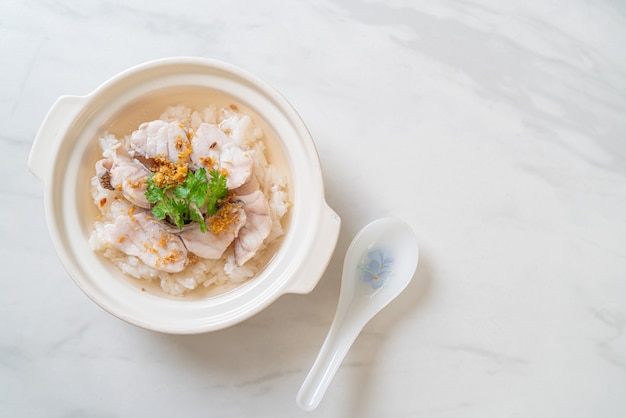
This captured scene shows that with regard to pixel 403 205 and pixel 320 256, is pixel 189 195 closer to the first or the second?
pixel 320 256

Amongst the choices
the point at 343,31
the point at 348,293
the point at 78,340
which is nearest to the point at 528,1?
the point at 343,31

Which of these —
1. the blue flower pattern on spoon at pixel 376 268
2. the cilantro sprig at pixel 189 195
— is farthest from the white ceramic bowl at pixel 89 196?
the blue flower pattern on spoon at pixel 376 268

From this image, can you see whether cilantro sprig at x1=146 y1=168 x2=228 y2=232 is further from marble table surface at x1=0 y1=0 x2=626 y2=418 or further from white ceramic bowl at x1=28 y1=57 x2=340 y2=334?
marble table surface at x1=0 y1=0 x2=626 y2=418

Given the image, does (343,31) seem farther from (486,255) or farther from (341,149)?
(486,255)

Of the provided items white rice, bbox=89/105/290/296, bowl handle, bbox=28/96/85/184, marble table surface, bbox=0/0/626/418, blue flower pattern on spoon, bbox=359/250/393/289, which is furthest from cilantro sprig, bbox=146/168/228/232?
blue flower pattern on spoon, bbox=359/250/393/289

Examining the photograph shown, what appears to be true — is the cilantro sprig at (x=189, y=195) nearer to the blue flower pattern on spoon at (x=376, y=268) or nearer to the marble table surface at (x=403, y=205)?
the marble table surface at (x=403, y=205)
